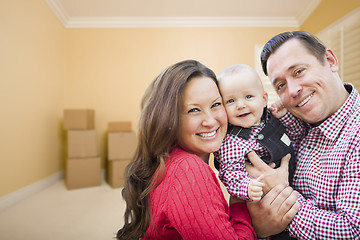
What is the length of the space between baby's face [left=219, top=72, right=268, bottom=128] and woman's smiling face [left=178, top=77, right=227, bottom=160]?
0.55ft

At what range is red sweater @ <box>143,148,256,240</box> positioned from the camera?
86 cm

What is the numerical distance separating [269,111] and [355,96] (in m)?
0.41

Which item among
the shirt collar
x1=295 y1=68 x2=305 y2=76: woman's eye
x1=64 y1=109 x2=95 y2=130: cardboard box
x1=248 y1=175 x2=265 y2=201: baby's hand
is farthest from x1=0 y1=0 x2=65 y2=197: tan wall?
the shirt collar

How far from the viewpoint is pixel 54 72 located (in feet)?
14.6

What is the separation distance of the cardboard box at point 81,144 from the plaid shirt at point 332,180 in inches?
141

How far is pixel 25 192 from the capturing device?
3373mm

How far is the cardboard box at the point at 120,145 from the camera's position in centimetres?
419

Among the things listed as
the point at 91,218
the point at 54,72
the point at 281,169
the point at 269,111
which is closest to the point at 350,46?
the point at 269,111

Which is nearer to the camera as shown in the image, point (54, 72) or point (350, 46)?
point (350, 46)

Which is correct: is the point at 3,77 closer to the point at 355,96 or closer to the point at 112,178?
the point at 112,178

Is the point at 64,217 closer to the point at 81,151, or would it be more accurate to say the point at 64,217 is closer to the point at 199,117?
the point at 81,151

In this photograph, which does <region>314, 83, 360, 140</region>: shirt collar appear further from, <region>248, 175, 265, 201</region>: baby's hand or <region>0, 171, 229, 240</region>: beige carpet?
<region>0, 171, 229, 240</region>: beige carpet

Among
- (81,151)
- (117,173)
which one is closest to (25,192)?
(81,151)

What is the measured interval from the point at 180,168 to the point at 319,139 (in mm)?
655
